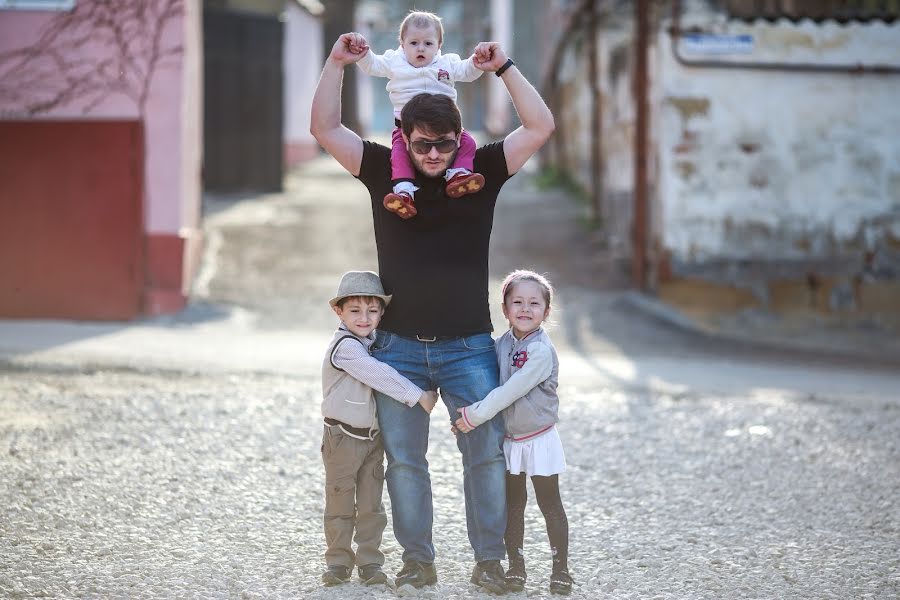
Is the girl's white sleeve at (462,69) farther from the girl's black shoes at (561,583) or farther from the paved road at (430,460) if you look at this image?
the girl's black shoes at (561,583)

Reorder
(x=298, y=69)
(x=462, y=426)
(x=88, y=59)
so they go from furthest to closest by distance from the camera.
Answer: (x=298, y=69) < (x=88, y=59) < (x=462, y=426)

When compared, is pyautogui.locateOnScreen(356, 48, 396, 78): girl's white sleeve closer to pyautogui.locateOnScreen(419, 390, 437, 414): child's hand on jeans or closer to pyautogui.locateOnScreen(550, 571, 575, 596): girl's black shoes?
pyautogui.locateOnScreen(419, 390, 437, 414): child's hand on jeans

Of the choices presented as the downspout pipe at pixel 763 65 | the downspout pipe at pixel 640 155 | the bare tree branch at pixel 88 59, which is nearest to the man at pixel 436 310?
the bare tree branch at pixel 88 59

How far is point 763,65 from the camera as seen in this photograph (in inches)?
406

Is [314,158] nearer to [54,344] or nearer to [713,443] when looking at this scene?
[54,344]

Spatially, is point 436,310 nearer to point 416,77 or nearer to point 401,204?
point 401,204

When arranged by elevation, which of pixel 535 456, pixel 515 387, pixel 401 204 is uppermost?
pixel 401 204

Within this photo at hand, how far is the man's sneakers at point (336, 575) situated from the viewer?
390 cm

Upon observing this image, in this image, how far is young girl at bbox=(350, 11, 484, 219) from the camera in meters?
3.71

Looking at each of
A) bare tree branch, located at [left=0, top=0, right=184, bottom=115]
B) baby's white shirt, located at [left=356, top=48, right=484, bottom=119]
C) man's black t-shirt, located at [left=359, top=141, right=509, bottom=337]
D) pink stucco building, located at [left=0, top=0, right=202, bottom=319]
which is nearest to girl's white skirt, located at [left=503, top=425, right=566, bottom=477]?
man's black t-shirt, located at [left=359, top=141, right=509, bottom=337]

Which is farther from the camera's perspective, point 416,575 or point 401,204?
point 416,575

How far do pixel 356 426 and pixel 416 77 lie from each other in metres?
1.18

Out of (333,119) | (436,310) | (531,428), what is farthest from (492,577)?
(333,119)

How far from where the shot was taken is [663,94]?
34.1 ft
